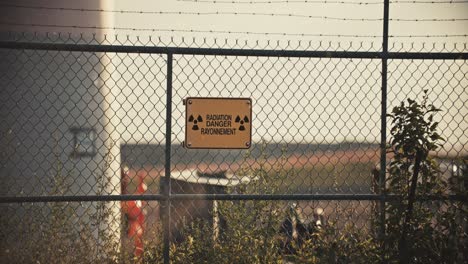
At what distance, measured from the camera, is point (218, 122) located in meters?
4.71

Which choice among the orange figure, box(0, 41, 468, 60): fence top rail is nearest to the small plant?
box(0, 41, 468, 60): fence top rail

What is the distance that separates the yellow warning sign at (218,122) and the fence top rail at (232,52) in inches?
15.2

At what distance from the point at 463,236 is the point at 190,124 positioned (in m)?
2.51

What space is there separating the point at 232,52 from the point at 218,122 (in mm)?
577

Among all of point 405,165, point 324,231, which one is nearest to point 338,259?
point 324,231

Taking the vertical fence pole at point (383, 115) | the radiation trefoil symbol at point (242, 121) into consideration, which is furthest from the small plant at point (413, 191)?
the radiation trefoil symbol at point (242, 121)

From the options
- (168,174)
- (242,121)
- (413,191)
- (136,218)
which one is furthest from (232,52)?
(136,218)

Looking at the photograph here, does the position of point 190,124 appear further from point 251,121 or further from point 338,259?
point 338,259

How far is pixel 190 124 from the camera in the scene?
15.4 ft

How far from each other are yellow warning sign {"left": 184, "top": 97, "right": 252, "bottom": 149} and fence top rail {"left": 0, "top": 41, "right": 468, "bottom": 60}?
39 cm

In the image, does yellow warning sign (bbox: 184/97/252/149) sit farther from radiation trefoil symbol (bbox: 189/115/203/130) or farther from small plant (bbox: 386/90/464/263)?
small plant (bbox: 386/90/464/263)

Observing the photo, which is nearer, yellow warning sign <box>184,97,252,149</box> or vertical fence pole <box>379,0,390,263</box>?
yellow warning sign <box>184,97,252,149</box>

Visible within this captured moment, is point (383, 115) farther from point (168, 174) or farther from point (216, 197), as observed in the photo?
point (168, 174)

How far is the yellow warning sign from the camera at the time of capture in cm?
469
